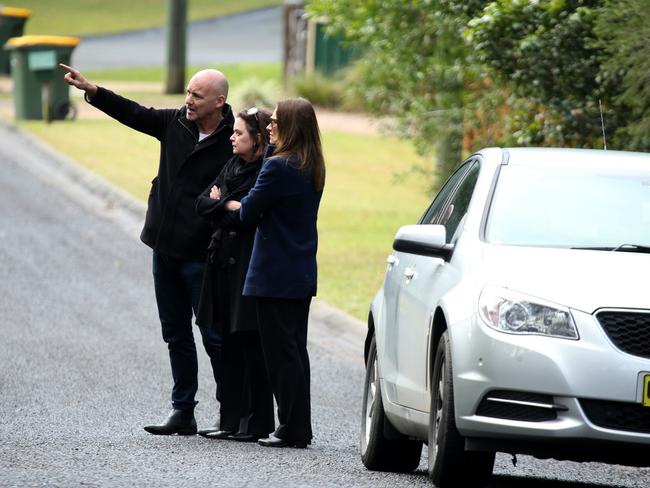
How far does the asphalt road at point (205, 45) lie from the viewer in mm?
45875

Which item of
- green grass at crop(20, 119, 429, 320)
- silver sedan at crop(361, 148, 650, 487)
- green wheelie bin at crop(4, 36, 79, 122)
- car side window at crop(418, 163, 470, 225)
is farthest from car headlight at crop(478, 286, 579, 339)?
green wheelie bin at crop(4, 36, 79, 122)

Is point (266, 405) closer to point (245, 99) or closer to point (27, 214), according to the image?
point (27, 214)

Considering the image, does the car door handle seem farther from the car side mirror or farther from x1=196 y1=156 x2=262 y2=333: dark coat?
x1=196 y1=156 x2=262 y2=333: dark coat

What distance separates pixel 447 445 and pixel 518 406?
17.0 inches

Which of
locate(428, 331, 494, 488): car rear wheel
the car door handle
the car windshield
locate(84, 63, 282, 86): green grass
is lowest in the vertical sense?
locate(84, 63, 282, 86): green grass

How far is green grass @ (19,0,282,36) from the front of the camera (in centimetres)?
5453

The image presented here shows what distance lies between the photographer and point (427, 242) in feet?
22.6

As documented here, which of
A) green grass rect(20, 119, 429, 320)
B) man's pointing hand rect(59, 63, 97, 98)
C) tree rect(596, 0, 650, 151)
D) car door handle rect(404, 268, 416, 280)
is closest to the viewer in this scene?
car door handle rect(404, 268, 416, 280)

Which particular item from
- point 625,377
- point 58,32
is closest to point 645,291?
point 625,377

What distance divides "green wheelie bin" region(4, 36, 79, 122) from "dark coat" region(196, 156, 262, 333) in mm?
21342

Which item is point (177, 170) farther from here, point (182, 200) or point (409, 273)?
point (409, 273)

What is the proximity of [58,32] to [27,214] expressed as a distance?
3382 cm

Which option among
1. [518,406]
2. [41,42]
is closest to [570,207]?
[518,406]

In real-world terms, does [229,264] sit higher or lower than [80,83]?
lower
